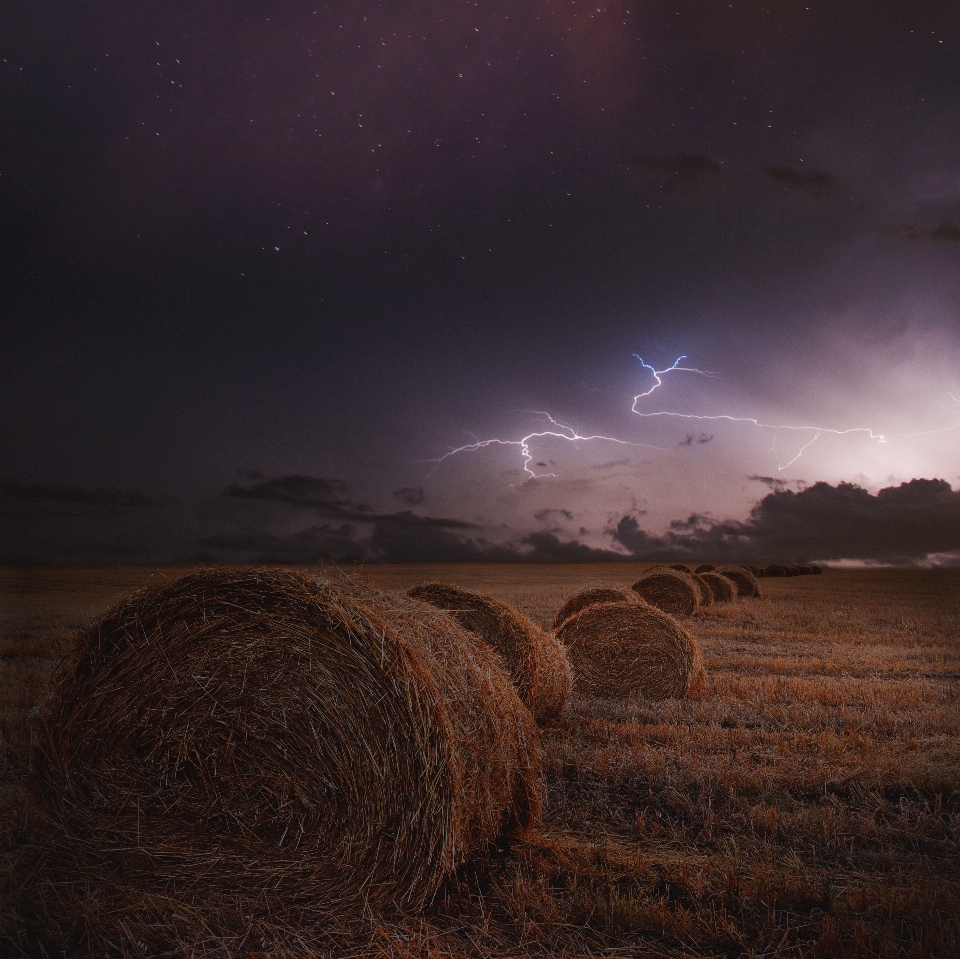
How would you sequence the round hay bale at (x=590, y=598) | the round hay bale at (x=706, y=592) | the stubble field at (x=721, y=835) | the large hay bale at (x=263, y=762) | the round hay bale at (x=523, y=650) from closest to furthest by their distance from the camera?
1. the stubble field at (x=721, y=835)
2. the large hay bale at (x=263, y=762)
3. the round hay bale at (x=523, y=650)
4. the round hay bale at (x=590, y=598)
5. the round hay bale at (x=706, y=592)

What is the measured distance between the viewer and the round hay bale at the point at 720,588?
75.0 feet

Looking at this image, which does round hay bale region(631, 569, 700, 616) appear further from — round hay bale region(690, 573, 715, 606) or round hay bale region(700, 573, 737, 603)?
round hay bale region(700, 573, 737, 603)

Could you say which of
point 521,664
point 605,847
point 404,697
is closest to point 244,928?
point 404,697

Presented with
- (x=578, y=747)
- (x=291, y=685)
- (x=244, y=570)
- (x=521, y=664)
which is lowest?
(x=578, y=747)

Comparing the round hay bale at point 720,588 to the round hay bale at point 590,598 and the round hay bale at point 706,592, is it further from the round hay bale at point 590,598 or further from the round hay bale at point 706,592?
the round hay bale at point 590,598

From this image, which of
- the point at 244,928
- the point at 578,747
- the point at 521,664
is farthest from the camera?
the point at 521,664

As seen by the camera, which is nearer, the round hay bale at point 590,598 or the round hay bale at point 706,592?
the round hay bale at point 590,598

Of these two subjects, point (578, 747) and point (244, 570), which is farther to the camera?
point (578, 747)

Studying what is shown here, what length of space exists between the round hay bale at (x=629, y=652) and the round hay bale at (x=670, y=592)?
28.6ft

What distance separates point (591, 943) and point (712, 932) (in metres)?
0.57

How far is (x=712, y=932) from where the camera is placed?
331 cm

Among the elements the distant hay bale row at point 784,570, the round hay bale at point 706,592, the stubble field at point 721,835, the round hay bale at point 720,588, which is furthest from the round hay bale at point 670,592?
the distant hay bale row at point 784,570

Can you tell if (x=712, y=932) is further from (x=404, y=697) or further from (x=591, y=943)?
(x=404, y=697)

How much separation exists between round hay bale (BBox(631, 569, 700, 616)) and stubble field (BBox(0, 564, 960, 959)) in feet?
29.1
